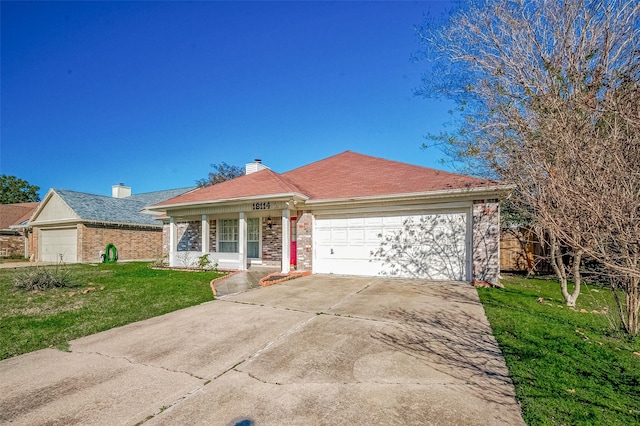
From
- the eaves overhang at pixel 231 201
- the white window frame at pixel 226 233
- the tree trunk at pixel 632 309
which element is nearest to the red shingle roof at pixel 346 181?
the eaves overhang at pixel 231 201

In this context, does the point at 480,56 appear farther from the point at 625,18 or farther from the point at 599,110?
the point at 599,110

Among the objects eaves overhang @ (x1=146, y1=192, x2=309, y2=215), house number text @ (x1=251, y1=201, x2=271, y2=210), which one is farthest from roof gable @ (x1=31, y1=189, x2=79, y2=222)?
house number text @ (x1=251, y1=201, x2=271, y2=210)

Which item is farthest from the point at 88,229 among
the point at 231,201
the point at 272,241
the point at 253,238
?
the point at 272,241

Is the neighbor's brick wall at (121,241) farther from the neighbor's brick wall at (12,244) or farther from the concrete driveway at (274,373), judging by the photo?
the concrete driveway at (274,373)

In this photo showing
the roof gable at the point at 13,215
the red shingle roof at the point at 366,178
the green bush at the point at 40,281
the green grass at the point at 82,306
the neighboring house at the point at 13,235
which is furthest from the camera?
the roof gable at the point at 13,215

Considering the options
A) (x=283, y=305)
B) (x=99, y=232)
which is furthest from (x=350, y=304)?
(x=99, y=232)

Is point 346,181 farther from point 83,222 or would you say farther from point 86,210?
point 86,210

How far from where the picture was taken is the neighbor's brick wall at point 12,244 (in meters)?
25.0

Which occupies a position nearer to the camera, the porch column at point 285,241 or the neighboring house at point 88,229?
the porch column at point 285,241

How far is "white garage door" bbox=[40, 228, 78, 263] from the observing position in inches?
796

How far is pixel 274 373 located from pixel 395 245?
7.97m

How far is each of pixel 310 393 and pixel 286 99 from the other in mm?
16356

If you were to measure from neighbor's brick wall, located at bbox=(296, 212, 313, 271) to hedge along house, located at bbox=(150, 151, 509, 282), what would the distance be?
4 cm

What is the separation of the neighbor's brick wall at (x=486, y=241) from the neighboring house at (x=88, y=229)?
19401mm
